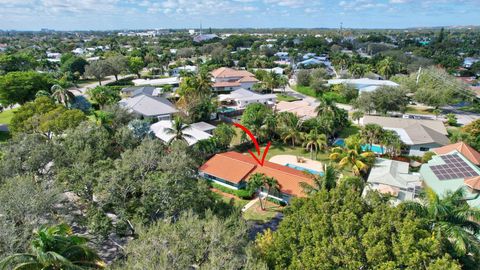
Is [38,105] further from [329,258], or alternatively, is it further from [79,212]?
[329,258]

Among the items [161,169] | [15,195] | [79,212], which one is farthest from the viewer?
[79,212]

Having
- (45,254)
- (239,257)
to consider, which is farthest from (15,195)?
(239,257)

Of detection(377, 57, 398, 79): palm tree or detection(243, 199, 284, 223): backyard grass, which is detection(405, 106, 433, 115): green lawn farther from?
detection(243, 199, 284, 223): backyard grass

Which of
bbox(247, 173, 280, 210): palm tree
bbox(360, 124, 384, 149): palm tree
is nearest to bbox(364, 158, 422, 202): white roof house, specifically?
bbox(360, 124, 384, 149): palm tree

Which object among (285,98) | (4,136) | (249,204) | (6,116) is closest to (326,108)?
(249,204)

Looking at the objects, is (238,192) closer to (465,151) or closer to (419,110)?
(465,151)

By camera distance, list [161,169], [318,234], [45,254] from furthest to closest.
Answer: [161,169] → [318,234] → [45,254]
